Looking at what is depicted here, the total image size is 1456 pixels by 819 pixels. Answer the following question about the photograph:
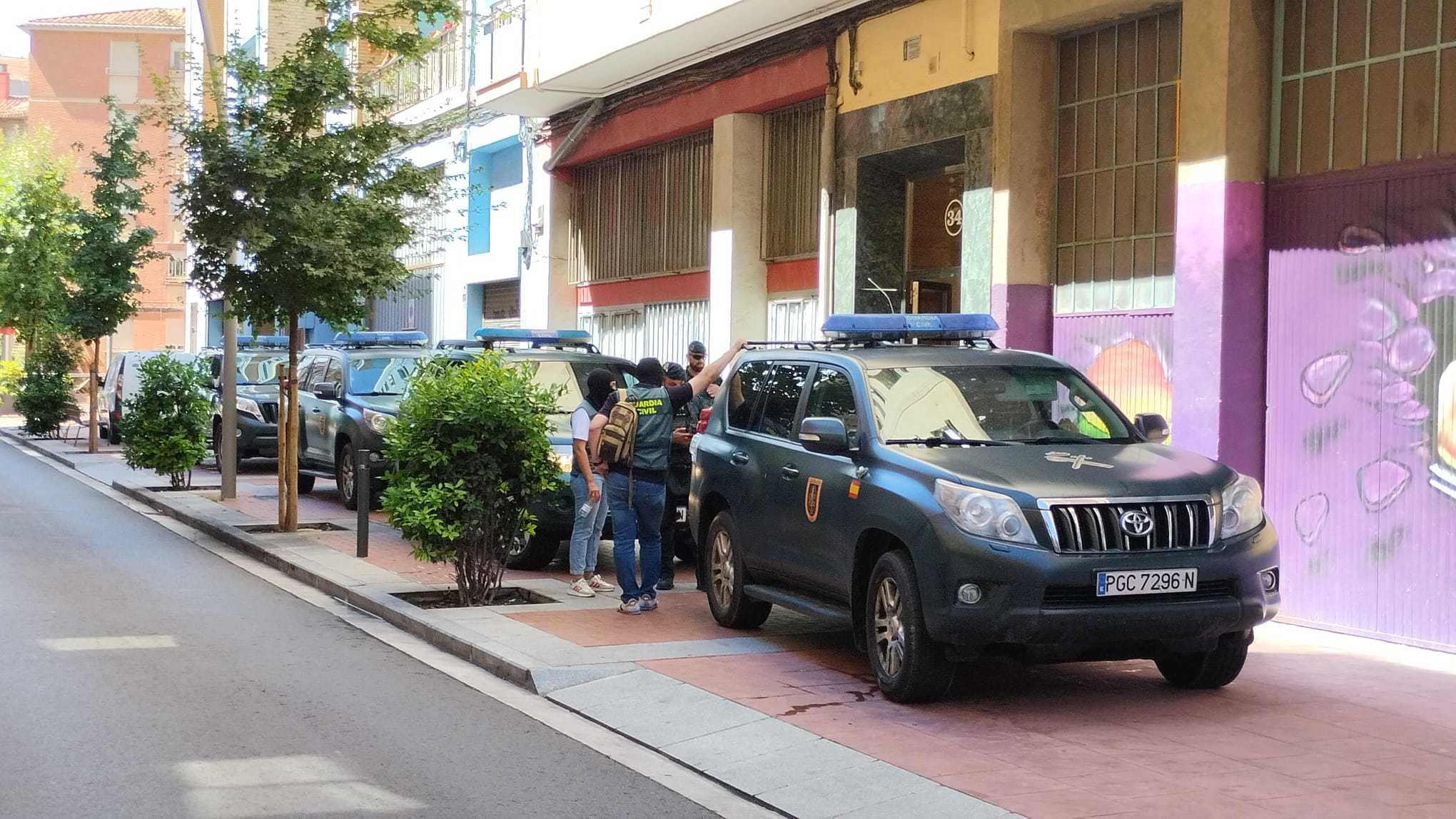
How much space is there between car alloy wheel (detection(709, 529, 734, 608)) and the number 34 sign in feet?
21.0

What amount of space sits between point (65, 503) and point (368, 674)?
12.8m

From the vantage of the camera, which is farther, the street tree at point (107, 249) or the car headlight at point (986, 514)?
the street tree at point (107, 249)

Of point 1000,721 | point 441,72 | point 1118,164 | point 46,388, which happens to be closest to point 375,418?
point 1118,164

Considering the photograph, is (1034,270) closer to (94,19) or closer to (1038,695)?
(1038,695)

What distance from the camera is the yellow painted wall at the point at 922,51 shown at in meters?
14.7

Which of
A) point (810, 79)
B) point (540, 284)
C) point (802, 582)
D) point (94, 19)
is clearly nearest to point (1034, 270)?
point (810, 79)

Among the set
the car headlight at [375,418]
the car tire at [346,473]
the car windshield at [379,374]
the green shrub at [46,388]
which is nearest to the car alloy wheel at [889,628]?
the car headlight at [375,418]

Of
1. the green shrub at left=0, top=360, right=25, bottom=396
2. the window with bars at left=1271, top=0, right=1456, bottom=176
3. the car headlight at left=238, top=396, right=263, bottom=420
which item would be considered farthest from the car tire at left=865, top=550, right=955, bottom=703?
the green shrub at left=0, top=360, right=25, bottom=396

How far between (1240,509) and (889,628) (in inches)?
73.0

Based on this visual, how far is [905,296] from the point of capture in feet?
56.1

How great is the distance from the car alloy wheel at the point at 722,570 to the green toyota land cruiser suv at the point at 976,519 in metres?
0.06

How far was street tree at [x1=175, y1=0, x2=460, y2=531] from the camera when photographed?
52.0 feet

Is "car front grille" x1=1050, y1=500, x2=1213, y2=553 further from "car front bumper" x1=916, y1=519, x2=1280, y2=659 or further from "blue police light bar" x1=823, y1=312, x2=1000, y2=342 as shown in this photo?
"blue police light bar" x1=823, y1=312, x2=1000, y2=342

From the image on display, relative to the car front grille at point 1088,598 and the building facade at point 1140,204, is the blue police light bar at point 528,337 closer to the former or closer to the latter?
the building facade at point 1140,204
